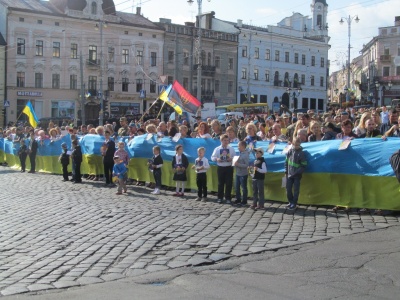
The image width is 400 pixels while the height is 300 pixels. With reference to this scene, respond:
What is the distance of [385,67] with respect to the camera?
272 ft

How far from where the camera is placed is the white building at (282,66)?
2854 inches

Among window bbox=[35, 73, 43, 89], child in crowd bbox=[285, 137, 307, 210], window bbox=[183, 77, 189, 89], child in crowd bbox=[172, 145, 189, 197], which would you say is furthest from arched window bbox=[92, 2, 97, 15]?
child in crowd bbox=[285, 137, 307, 210]

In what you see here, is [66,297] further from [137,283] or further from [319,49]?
[319,49]

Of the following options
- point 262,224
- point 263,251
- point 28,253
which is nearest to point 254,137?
point 262,224

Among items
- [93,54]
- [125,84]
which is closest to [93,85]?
[93,54]

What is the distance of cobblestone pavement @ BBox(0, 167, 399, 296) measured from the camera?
23.8 feet

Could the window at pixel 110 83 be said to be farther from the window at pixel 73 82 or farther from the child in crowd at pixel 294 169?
the child in crowd at pixel 294 169

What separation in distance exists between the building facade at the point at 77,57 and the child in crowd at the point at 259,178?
4086cm

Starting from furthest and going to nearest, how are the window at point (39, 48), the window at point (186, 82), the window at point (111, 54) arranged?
the window at point (186, 82), the window at point (111, 54), the window at point (39, 48)

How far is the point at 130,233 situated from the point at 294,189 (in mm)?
3965

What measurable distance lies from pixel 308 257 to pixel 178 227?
301 centimetres

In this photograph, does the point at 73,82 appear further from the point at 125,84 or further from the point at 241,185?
the point at 241,185

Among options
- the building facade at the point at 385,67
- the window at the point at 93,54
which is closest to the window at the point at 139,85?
the window at the point at 93,54

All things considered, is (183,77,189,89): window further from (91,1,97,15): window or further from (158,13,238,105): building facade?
(91,1,97,15): window
